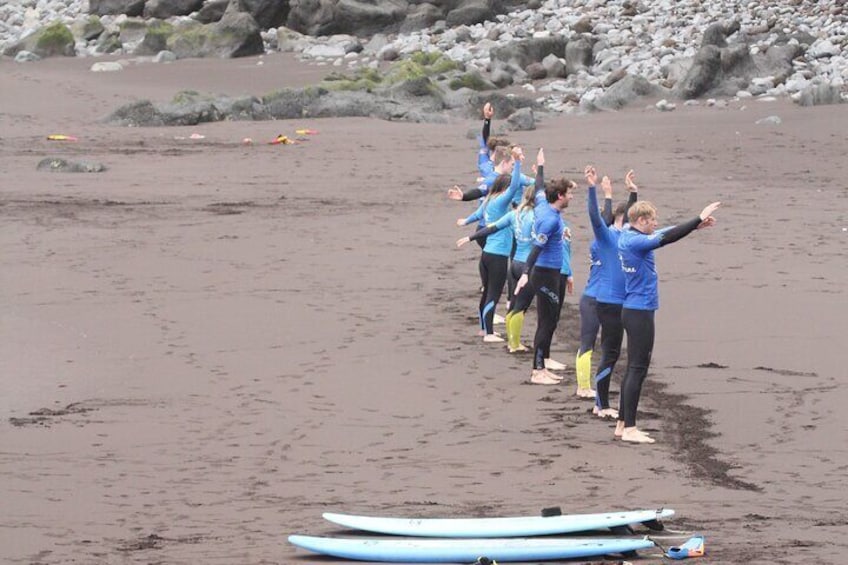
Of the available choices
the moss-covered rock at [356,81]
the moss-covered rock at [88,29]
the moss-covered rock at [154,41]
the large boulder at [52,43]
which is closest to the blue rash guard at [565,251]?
the moss-covered rock at [356,81]

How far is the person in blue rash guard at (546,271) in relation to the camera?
41.7 ft

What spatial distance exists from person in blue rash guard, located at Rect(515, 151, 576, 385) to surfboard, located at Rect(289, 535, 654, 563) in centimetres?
464

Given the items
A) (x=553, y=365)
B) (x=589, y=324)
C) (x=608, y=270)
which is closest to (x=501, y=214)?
(x=553, y=365)

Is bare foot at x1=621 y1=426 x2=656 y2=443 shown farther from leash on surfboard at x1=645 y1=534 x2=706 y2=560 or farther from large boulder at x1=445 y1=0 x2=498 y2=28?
large boulder at x1=445 y1=0 x2=498 y2=28

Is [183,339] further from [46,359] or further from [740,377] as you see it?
[740,377]

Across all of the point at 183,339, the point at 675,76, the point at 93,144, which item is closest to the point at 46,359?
the point at 183,339

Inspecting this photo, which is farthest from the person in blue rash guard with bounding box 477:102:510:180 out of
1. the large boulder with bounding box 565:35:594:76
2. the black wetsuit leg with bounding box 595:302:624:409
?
the large boulder with bounding box 565:35:594:76

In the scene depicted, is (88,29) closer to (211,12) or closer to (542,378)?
→ (211,12)

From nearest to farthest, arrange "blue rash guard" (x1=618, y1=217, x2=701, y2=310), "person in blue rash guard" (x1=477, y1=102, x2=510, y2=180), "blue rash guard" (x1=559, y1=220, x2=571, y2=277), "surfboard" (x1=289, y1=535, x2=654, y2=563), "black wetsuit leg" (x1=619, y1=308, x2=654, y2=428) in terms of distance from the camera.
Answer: "surfboard" (x1=289, y1=535, x2=654, y2=563)
"blue rash guard" (x1=618, y1=217, x2=701, y2=310)
"black wetsuit leg" (x1=619, y1=308, x2=654, y2=428)
"blue rash guard" (x1=559, y1=220, x2=571, y2=277)
"person in blue rash guard" (x1=477, y1=102, x2=510, y2=180)

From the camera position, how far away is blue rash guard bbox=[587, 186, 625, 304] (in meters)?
11.5

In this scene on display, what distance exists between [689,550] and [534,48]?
3207 cm

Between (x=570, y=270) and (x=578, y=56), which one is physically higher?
(x=570, y=270)

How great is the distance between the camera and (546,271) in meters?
12.9

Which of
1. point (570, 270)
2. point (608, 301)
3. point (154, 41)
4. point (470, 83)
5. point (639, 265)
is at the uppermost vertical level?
point (639, 265)
